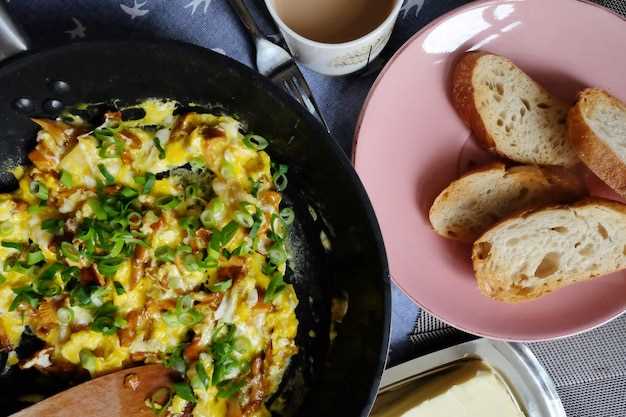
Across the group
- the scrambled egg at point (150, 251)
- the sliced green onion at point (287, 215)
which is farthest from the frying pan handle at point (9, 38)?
the sliced green onion at point (287, 215)

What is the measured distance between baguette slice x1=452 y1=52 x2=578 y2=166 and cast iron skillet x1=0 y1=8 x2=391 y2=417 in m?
0.43

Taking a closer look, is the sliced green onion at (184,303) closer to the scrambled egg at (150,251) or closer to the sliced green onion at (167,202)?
the scrambled egg at (150,251)

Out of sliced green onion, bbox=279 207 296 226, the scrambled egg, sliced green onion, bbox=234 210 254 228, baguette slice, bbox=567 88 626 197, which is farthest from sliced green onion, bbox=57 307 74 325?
baguette slice, bbox=567 88 626 197

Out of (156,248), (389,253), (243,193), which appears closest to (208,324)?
(156,248)

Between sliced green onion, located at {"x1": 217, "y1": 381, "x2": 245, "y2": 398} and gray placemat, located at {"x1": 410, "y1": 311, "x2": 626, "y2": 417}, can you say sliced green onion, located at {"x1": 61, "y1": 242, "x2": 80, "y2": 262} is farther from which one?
gray placemat, located at {"x1": 410, "y1": 311, "x2": 626, "y2": 417}

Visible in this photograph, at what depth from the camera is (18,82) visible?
4.80ft

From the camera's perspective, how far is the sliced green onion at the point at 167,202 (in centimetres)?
156

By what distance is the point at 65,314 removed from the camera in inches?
61.9

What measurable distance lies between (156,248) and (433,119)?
772 mm

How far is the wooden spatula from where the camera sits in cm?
159

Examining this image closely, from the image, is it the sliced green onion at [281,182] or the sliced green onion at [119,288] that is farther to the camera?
the sliced green onion at [281,182]

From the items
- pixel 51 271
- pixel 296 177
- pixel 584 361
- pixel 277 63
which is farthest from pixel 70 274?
pixel 584 361

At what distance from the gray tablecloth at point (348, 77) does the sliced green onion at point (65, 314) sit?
2.07 feet

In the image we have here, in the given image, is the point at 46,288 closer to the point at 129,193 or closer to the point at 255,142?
the point at 129,193
